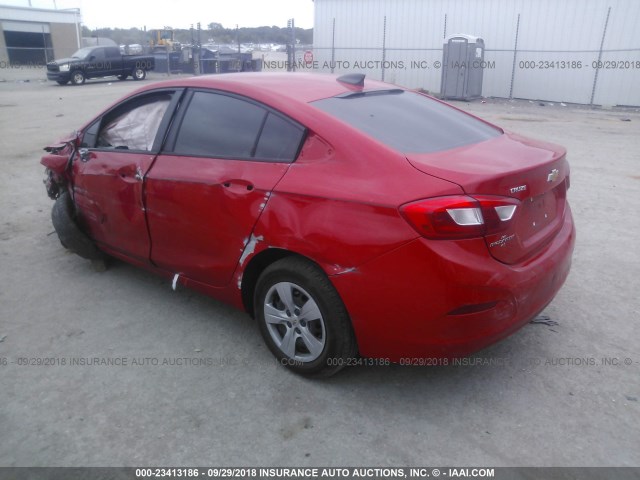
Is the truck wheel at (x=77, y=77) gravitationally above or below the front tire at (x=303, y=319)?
above

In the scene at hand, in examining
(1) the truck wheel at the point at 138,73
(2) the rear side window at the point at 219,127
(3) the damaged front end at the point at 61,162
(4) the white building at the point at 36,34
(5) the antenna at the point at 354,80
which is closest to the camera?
(2) the rear side window at the point at 219,127

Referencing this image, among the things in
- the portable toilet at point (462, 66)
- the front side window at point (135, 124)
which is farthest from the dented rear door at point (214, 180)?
the portable toilet at point (462, 66)

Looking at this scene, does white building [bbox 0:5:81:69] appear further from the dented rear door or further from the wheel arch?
the wheel arch

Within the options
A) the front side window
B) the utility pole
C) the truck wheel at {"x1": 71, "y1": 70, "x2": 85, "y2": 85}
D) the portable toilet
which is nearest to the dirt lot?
the front side window

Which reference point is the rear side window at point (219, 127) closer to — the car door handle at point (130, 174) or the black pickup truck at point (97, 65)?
the car door handle at point (130, 174)

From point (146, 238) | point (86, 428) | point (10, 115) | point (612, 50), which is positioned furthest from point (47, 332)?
point (612, 50)

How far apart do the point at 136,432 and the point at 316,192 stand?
1.48 meters

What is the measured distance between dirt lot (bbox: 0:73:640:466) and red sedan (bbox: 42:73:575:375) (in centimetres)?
31

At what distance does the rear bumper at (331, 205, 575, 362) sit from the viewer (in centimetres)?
246

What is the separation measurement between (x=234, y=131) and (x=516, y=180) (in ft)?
5.34

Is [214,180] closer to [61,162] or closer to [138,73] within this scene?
[61,162]

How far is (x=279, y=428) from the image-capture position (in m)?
2.69

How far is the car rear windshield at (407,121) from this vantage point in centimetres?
295

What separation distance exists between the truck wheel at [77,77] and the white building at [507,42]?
35.7 ft
